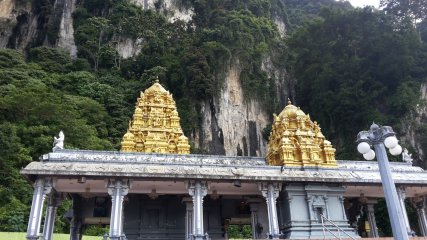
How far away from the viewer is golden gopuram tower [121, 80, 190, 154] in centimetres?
2256

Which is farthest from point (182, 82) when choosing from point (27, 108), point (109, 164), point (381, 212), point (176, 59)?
point (109, 164)

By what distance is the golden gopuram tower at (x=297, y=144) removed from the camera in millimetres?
19656

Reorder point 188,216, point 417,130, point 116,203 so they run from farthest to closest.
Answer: point 417,130
point 188,216
point 116,203

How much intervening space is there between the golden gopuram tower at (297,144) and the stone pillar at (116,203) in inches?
315

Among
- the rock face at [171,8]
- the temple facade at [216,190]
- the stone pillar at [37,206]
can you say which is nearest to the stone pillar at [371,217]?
the temple facade at [216,190]

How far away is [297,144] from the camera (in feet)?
66.6

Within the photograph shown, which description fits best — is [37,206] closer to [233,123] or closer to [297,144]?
[297,144]

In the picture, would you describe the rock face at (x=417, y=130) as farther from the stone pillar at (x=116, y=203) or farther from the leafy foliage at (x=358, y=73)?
the stone pillar at (x=116, y=203)

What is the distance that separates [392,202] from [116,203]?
946 cm

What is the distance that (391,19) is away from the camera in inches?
1540

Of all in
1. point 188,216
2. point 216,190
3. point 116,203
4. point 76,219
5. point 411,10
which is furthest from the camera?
point 411,10

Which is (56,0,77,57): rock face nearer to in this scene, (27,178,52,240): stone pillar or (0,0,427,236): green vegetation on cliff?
(0,0,427,236): green vegetation on cliff

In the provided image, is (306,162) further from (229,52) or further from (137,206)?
(229,52)

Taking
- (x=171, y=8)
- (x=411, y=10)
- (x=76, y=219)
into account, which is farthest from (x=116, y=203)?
(x=171, y=8)
